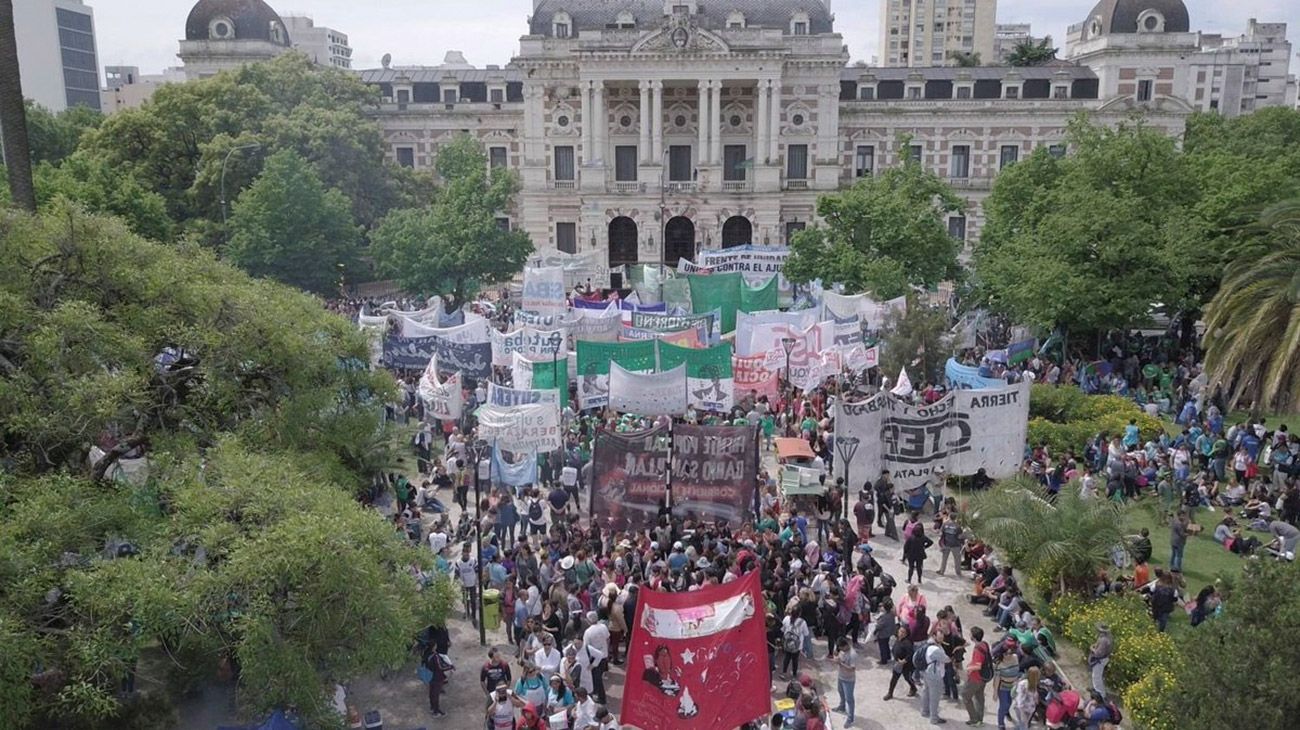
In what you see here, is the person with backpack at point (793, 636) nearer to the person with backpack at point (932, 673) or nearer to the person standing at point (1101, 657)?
the person with backpack at point (932, 673)

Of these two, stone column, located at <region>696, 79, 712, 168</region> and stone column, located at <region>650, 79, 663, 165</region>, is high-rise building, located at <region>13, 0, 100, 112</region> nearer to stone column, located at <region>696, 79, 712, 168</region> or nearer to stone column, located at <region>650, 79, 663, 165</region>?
stone column, located at <region>650, 79, 663, 165</region>

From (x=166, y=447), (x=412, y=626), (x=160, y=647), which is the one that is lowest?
(x=160, y=647)

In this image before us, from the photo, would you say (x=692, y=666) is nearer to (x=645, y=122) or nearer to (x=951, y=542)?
(x=951, y=542)

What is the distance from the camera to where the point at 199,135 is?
4775cm

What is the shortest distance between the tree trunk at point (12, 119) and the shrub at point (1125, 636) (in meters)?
17.1

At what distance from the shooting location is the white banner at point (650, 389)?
75.2 ft

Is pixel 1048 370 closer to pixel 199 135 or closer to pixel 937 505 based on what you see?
pixel 937 505

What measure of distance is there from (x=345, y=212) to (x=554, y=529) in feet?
94.7

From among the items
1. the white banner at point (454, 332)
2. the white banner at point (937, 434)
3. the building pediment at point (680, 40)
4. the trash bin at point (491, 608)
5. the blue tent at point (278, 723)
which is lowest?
the trash bin at point (491, 608)

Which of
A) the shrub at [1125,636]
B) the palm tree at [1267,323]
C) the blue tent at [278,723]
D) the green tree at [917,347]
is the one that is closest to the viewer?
the blue tent at [278,723]

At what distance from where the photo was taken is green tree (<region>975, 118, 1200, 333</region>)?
2978 centimetres

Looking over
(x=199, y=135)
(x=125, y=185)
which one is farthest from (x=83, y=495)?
(x=199, y=135)

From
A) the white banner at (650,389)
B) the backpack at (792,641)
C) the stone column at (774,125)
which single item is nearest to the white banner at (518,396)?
the white banner at (650,389)

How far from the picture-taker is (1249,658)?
32.7 ft
